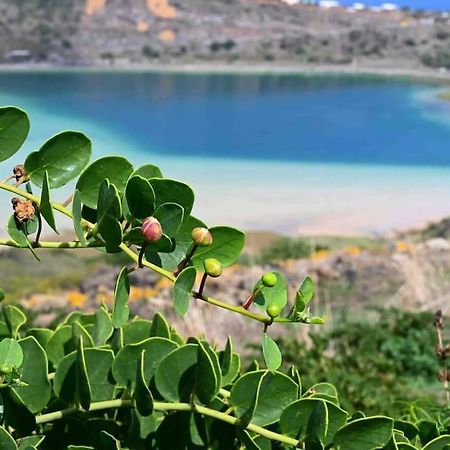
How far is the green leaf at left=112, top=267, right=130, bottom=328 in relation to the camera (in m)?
0.39

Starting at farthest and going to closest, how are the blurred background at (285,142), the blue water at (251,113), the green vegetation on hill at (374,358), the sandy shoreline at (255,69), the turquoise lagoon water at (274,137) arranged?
the sandy shoreline at (255,69) < the blue water at (251,113) < the turquoise lagoon water at (274,137) < the blurred background at (285,142) < the green vegetation on hill at (374,358)

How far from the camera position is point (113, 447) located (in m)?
0.46

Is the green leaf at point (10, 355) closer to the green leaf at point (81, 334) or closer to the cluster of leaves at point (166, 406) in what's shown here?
the cluster of leaves at point (166, 406)

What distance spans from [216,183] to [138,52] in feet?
38.4

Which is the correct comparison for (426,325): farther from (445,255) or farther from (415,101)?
(415,101)

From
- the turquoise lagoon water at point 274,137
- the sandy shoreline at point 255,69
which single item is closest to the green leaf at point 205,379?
the turquoise lagoon water at point 274,137

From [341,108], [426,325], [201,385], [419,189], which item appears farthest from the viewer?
[341,108]

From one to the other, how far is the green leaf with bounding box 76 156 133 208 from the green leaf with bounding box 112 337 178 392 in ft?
0.29

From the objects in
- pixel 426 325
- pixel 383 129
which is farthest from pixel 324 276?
pixel 383 129

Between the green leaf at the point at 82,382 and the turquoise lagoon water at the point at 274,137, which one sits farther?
the turquoise lagoon water at the point at 274,137

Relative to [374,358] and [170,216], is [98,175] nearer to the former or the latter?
[170,216]

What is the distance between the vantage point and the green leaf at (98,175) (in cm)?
43

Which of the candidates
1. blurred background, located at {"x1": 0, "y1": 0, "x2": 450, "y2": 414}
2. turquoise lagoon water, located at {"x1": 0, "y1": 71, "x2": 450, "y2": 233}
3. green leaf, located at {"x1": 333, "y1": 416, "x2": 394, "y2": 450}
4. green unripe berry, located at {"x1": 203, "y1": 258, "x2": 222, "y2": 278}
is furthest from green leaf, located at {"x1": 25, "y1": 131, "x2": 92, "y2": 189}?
turquoise lagoon water, located at {"x1": 0, "y1": 71, "x2": 450, "y2": 233}

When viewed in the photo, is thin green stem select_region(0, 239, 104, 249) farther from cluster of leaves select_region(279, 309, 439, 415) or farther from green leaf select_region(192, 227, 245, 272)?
cluster of leaves select_region(279, 309, 439, 415)
